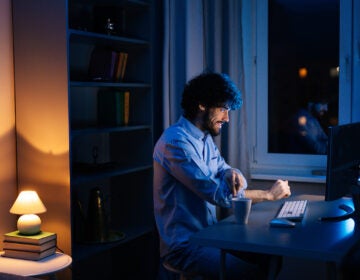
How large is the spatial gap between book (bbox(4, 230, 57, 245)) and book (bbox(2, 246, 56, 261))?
50 millimetres

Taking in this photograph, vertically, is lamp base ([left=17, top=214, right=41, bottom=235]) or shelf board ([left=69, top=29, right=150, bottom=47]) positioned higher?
shelf board ([left=69, top=29, right=150, bottom=47])

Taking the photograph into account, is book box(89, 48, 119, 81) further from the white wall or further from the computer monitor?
the computer monitor

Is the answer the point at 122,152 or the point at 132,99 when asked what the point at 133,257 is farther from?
the point at 132,99

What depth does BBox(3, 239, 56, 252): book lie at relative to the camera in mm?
2553

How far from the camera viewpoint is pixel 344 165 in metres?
→ 2.38

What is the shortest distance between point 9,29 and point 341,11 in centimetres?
196

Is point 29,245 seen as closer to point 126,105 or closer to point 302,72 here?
point 126,105

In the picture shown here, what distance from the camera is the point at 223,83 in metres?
2.70

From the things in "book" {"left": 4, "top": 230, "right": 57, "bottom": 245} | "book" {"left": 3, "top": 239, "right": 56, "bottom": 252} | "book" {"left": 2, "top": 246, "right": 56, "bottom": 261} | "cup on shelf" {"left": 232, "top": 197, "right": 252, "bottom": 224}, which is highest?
"cup on shelf" {"left": 232, "top": 197, "right": 252, "bottom": 224}

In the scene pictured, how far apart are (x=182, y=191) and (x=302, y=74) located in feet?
5.15

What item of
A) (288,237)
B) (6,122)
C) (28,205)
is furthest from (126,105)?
(288,237)

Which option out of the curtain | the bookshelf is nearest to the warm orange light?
the curtain

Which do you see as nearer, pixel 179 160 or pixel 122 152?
pixel 179 160

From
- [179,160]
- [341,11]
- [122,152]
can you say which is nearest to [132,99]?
[122,152]
